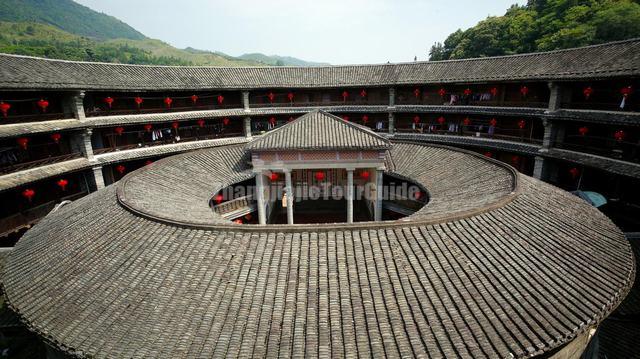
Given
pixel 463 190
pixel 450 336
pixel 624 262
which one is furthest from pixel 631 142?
pixel 450 336

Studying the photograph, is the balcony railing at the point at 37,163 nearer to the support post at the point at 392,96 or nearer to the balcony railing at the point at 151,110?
the balcony railing at the point at 151,110

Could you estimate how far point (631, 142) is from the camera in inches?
949

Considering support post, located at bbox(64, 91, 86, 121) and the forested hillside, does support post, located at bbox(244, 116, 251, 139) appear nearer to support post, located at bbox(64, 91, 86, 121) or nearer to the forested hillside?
support post, located at bbox(64, 91, 86, 121)

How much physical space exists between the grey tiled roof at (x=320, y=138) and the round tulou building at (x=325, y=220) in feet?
0.55

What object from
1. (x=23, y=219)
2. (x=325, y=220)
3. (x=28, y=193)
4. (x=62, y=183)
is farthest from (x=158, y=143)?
(x=325, y=220)

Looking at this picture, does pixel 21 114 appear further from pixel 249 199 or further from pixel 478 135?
pixel 478 135

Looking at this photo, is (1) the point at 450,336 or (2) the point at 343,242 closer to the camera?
(1) the point at 450,336

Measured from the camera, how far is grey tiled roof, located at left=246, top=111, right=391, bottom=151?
22891mm

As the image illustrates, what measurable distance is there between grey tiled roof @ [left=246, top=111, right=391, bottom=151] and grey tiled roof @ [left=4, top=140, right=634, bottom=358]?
11.0m

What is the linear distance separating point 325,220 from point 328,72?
21253mm

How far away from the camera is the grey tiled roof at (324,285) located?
26.4 feet

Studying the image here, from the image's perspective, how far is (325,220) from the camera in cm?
2809

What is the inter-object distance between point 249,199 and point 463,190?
1515 cm

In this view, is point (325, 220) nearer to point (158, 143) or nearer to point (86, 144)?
point (158, 143)
